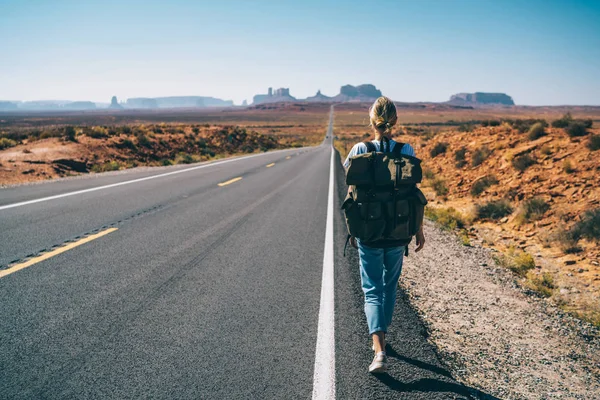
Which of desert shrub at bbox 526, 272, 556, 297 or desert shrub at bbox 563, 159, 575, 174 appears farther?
desert shrub at bbox 563, 159, 575, 174

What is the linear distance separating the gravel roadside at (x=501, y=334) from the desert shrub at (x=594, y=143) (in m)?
6.91

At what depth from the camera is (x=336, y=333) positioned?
3.59 m

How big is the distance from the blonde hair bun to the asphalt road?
1935mm

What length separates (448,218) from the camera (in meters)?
9.92

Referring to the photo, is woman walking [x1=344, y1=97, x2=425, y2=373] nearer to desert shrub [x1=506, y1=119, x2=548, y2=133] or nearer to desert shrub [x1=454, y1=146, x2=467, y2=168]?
desert shrub [x1=454, y1=146, x2=467, y2=168]

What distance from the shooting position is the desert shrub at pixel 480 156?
14.9m

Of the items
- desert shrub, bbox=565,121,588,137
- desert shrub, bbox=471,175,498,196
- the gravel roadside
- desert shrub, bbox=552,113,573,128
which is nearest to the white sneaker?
the gravel roadside

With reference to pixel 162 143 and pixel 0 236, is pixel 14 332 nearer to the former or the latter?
pixel 0 236

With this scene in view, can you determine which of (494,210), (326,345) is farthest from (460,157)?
(326,345)

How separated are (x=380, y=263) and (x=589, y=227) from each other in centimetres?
671

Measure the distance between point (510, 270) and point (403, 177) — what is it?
15.5ft

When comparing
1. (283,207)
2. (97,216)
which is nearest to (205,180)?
(283,207)

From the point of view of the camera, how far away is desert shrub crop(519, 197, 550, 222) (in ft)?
30.2

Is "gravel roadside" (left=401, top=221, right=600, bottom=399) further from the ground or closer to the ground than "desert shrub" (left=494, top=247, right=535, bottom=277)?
further from the ground
